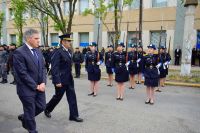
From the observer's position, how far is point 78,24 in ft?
90.7

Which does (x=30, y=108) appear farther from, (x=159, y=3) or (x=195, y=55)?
(x=159, y=3)

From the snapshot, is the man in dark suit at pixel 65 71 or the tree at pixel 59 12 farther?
the tree at pixel 59 12

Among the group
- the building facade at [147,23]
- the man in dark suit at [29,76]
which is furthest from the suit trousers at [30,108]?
the building facade at [147,23]

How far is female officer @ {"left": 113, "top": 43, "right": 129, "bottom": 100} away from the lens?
809 centimetres

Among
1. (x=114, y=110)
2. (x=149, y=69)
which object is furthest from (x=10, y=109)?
(x=149, y=69)

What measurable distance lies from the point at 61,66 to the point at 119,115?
191cm

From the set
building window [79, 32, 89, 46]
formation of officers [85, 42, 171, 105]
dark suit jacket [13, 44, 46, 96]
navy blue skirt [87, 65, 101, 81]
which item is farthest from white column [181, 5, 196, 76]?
building window [79, 32, 89, 46]

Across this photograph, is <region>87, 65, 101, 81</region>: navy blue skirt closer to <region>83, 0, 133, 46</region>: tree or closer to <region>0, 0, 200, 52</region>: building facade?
<region>83, 0, 133, 46</region>: tree

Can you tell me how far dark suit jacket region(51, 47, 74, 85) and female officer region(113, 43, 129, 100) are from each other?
8.38 ft

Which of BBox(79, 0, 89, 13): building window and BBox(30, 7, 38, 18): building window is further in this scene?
BBox(79, 0, 89, 13): building window

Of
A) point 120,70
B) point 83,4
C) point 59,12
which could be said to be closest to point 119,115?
point 120,70

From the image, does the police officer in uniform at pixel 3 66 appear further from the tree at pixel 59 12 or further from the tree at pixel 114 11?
the tree at pixel 114 11

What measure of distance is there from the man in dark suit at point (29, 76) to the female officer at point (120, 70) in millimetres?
3818

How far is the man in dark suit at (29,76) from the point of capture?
14.3 ft
